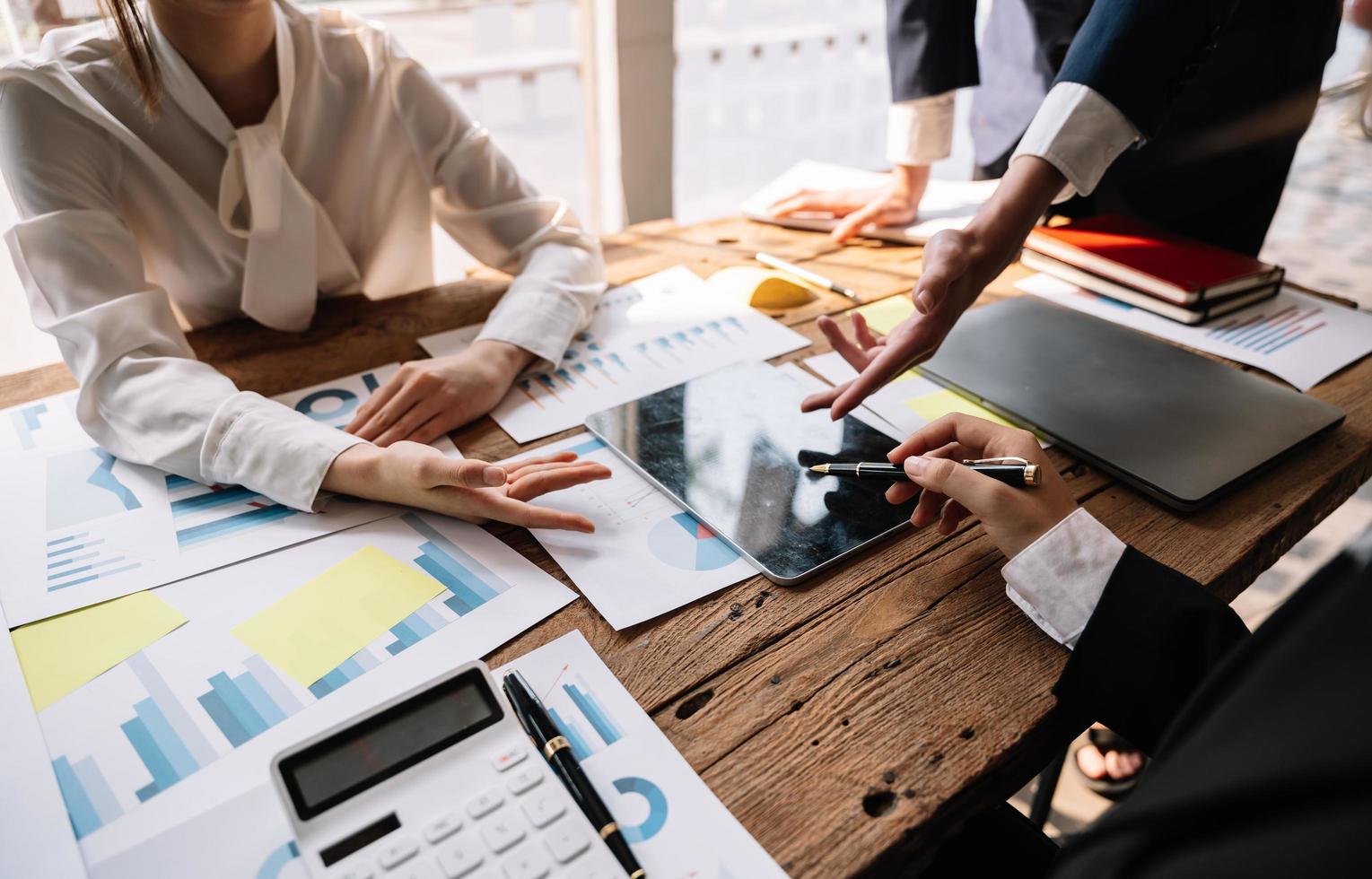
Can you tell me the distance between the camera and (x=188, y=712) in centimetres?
52

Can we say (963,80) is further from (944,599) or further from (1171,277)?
(944,599)

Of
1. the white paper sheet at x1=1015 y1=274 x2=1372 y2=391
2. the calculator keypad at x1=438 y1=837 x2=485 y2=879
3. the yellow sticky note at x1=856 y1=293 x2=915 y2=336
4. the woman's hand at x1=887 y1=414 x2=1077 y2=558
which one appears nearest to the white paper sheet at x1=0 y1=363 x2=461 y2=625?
the calculator keypad at x1=438 y1=837 x2=485 y2=879

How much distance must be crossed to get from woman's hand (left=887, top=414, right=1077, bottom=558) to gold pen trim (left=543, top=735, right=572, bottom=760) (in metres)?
0.35

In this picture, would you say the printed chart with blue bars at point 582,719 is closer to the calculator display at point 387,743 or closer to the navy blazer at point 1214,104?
Result: the calculator display at point 387,743

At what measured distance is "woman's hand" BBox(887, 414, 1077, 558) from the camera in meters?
0.62

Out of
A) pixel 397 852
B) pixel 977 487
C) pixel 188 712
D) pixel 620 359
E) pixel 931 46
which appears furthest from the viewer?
pixel 931 46

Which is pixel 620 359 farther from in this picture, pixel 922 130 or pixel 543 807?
pixel 922 130

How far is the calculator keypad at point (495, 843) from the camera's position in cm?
41

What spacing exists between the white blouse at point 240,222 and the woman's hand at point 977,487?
0.45m

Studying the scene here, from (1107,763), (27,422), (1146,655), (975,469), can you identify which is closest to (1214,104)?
(975,469)

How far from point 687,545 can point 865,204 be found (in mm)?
898

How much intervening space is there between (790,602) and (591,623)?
0.15 meters

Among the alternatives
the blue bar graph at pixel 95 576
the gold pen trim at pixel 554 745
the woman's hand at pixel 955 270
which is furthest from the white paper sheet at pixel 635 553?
the blue bar graph at pixel 95 576

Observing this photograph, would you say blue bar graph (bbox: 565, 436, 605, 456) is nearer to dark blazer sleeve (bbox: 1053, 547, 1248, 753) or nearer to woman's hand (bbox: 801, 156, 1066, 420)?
woman's hand (bbox: 801, 156, 1066, 420)
